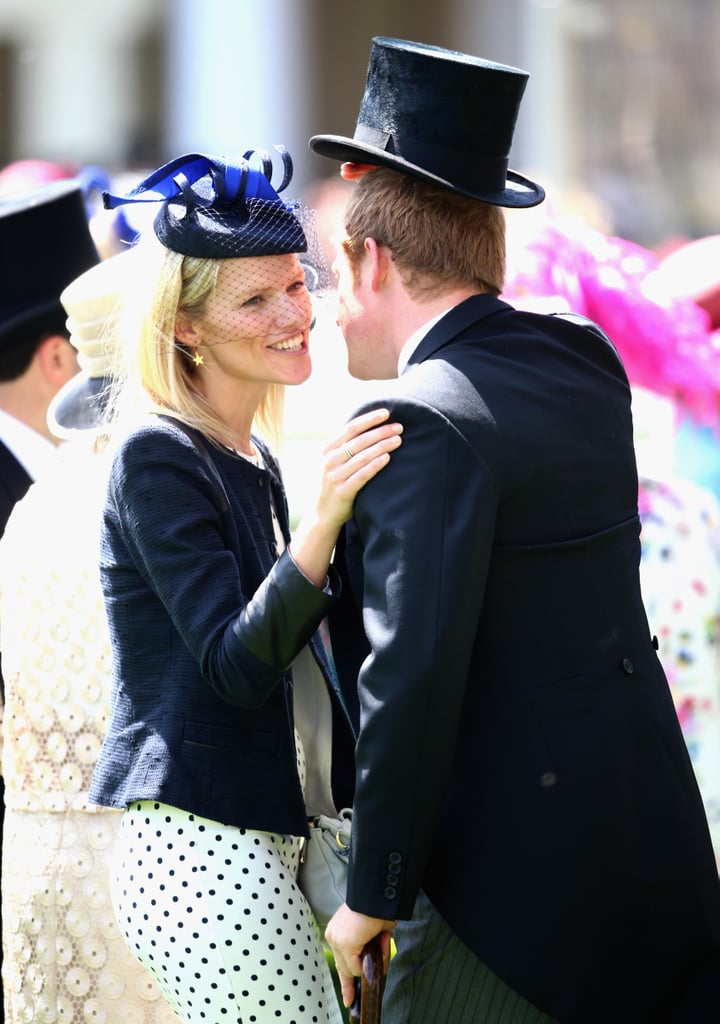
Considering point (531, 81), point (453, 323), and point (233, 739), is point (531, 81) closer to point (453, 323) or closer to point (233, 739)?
point (453, 323)

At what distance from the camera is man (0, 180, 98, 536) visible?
3928mm

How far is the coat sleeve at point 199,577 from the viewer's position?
2305mm

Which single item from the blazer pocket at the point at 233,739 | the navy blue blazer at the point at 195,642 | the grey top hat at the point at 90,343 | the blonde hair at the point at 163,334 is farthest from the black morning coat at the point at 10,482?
the blazer pocket at the point at 233,739

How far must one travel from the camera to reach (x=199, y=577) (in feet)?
7.85

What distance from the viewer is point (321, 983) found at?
2498mm

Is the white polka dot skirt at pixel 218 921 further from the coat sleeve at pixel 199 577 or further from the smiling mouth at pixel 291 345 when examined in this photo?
the smiling mouth at pixel 291 345

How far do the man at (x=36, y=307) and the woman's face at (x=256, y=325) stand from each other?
127cm

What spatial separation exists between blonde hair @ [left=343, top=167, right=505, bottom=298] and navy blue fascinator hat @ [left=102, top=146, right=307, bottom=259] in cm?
Result: 31

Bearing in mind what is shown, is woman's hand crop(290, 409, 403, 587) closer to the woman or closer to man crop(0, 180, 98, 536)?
the woman

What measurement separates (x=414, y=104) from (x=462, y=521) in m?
0.72

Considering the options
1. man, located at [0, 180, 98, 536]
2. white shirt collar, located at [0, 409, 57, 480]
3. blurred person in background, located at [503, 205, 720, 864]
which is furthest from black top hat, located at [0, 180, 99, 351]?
blurred person in background, located at [503, 205, 720, 864]

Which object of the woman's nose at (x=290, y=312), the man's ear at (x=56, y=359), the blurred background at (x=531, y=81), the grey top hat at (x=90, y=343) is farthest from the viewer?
the blurred background at (x=531, y=81)

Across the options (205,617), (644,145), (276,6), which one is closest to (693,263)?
(205,617)

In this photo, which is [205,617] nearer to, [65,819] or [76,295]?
[65,819]
